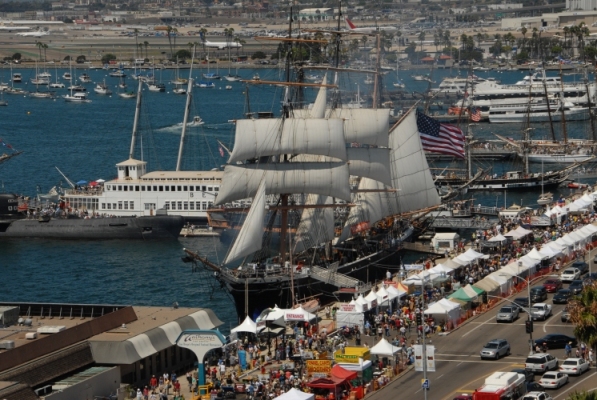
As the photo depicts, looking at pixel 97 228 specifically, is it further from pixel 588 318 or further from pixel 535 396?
pixel 588 318

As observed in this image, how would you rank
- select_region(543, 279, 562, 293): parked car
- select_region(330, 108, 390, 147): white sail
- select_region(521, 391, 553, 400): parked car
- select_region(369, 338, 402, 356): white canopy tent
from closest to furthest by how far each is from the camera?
1. select_region(521, 391, 553, 400): parked car
2. select_region(369, 338, 402, 356): white canopy tent
3. select_region(543, 279, 562, 293): parked car
4. select_region(330, 108, 390, 147): white sail

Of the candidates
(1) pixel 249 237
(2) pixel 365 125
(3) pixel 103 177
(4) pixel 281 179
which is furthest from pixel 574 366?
(3) pixel 103 177

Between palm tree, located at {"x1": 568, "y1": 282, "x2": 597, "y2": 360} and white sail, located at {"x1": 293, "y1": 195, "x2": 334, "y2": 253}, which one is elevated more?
palm tree, located at {"x1": 568, "y1": 282, "x2": 597, "y2": 360}

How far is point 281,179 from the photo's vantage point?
252 feet

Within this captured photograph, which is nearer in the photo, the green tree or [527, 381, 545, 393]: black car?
the green tree

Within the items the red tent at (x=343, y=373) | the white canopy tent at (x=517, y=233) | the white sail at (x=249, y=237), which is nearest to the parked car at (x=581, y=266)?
the white canopy tent at (x=517, y=233)

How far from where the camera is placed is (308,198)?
3191 inches

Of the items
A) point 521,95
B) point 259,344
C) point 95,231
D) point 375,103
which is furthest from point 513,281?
point 521,95

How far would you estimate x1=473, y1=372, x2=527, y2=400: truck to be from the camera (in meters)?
47.9

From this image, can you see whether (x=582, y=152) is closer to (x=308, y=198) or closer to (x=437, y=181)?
(x=437, y=181)

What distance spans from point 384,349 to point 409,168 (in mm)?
35990

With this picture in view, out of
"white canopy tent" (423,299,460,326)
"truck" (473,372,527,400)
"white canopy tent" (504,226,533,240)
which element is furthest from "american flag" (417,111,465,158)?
"truck" (473,372,527,400)

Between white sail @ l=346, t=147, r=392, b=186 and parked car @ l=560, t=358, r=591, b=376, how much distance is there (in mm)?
32911

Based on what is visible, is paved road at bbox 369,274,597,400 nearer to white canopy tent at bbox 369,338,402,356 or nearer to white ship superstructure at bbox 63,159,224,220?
white canopy tent at bbox 369,338,402,356
